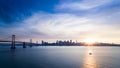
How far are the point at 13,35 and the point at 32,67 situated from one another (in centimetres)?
12381

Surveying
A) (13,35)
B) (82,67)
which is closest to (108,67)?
(82,67)

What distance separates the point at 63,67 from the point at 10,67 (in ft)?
44.6

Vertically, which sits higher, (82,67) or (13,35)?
(13,35)

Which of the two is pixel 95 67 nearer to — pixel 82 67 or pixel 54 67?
pixel 82 67

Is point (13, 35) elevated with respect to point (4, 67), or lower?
elevated

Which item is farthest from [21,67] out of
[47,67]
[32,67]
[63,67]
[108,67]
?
[108,67]

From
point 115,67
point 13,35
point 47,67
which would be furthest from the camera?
point 13,35

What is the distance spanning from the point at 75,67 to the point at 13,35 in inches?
5018

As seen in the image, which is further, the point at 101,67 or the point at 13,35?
the point at 13,35

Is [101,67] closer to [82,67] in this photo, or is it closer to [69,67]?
[82,67]

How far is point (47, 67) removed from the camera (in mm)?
35469

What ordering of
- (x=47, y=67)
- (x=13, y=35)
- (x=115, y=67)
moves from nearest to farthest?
(x=47, y=67)
(x=115, y=67)
(x=13, y=35)

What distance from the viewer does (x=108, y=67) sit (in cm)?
3744

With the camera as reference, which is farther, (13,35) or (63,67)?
(13,35)
